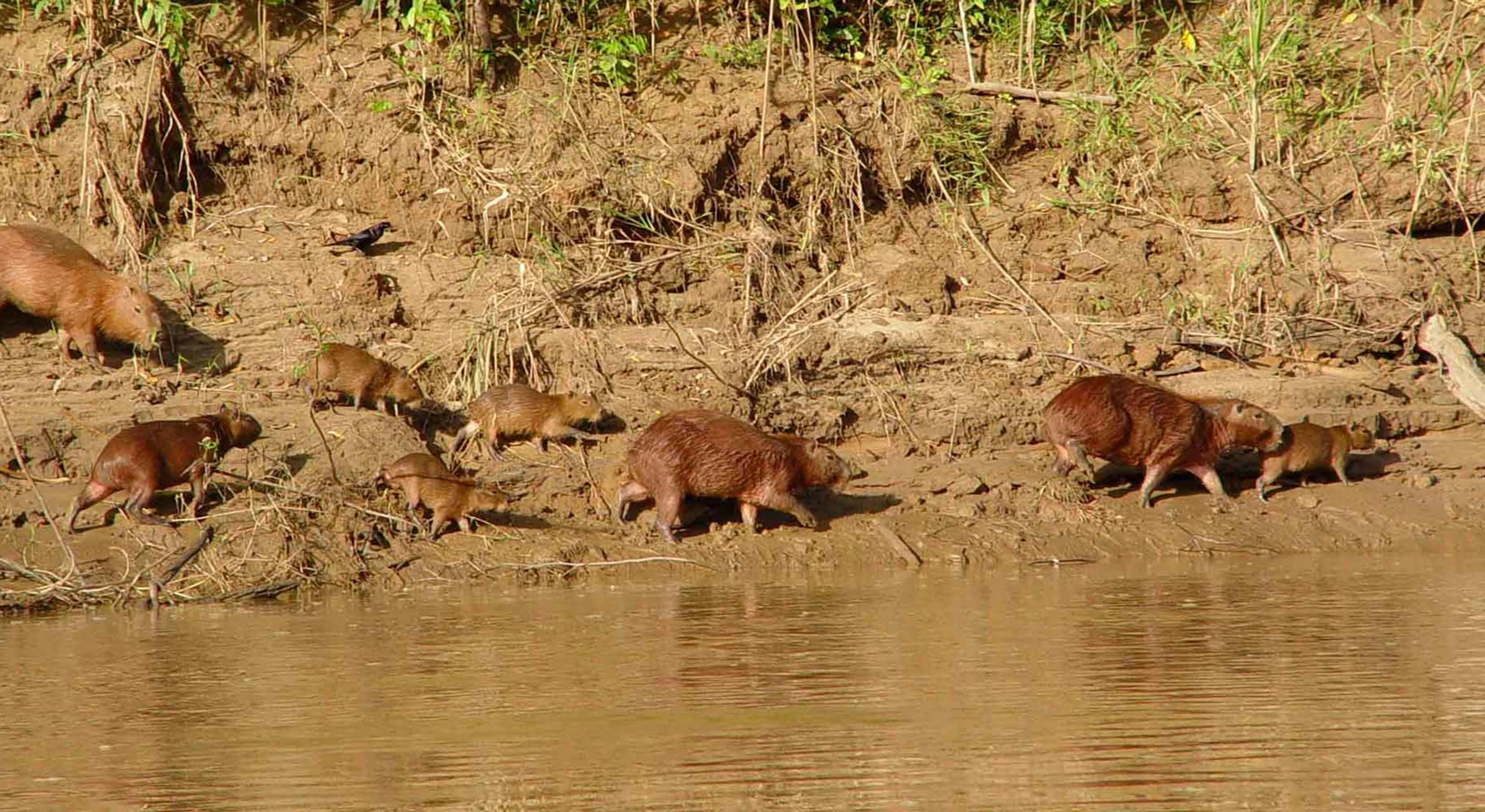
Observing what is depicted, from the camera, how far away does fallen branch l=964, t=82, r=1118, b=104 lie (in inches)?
424

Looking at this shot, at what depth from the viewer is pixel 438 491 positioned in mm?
7797

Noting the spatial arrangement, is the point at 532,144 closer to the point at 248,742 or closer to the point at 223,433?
the point at 223,433

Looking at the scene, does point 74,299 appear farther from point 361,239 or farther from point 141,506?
point 141,506

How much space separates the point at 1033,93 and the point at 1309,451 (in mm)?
3358

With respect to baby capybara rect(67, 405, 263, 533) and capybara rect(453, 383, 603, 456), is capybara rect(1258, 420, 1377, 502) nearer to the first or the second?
capybara rect(453, 383, 603, 456)

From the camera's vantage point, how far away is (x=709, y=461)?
26.1 ft

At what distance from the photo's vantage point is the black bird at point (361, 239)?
31.6ft

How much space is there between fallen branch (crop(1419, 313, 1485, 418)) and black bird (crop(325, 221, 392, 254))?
6.04m

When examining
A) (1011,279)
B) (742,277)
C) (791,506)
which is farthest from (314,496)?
(1011,279)

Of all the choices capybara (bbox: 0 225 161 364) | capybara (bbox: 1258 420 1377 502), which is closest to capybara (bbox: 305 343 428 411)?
capybara (bbox: 0 225 161 364)

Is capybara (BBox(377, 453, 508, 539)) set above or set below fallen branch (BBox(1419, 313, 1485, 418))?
below

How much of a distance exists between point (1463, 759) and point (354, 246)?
23.2 feet

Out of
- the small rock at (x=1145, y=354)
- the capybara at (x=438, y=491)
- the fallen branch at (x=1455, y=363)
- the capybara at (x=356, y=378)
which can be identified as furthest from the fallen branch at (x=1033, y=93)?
the capybara at (x=438, y=491)

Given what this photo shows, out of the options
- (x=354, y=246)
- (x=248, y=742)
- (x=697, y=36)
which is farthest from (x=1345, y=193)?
(x=248, y=742)
